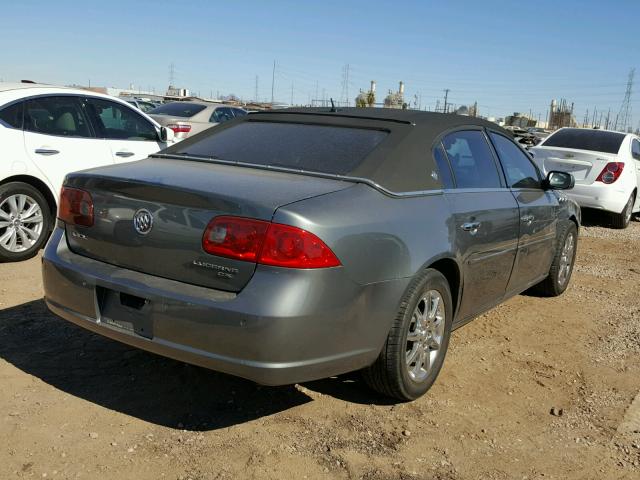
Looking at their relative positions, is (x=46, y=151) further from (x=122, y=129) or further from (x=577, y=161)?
(x=577, y=161)

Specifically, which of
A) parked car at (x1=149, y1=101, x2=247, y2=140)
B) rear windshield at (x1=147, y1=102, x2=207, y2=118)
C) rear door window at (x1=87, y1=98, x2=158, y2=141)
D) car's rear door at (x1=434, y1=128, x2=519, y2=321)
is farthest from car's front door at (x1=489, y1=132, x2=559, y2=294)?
rear windshield at (x1=147, y1=102, x2=207, y2=118)

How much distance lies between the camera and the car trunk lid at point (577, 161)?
9.95 meters

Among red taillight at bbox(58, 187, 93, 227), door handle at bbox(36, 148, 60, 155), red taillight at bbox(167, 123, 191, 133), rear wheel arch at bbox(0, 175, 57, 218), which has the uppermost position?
red taillight at bbox(58, 187, 93, 227)

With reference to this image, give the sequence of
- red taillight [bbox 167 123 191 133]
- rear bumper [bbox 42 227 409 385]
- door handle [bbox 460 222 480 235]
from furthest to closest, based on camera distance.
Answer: red taillight [bbox 167 123 191 133]
door handle [bbox 460 222 480 235]
rear bumper [bbox 42 227 409 385]

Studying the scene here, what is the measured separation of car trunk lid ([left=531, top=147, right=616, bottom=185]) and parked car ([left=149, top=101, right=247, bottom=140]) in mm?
5892

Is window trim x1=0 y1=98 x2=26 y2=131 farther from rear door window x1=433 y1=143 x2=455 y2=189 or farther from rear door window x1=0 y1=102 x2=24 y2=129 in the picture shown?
rear door window x1=433 y1=143 x2=455 y2=189

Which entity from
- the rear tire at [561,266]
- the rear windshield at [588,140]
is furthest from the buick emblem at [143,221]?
the rear windshield at [588,140]

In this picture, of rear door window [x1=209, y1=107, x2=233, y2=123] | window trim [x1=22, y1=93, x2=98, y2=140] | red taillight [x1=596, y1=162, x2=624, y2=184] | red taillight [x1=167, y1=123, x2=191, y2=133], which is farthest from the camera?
rear door window [x1=209, y1=107, x2=233, y2=123]

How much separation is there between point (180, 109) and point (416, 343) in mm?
11608

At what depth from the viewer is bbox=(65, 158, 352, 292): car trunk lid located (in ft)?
9.52

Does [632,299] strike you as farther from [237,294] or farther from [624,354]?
[237,294]

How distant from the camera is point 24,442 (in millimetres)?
2980

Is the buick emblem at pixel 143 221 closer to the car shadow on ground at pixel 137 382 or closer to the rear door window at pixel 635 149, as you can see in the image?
the car shadow on ground at pixel 137 382

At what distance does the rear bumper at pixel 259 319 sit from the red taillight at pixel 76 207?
11.5 inches
